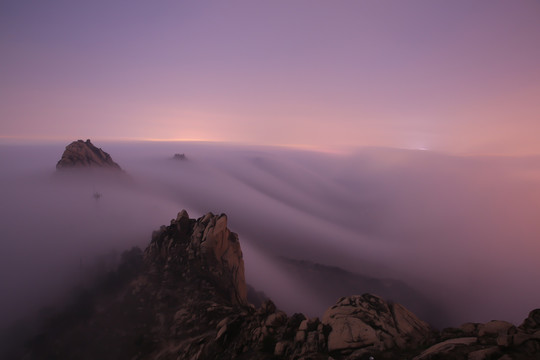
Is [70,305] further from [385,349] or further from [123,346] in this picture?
[385,349]

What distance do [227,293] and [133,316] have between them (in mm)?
14814

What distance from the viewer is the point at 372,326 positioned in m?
16.9

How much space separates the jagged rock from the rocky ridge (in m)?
0.08

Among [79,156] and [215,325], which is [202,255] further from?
[79,156]

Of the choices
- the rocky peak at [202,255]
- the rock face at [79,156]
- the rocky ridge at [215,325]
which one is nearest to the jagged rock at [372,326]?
the rocky ridge at [215,325]

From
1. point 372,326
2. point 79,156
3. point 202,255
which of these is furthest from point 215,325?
point 79,156

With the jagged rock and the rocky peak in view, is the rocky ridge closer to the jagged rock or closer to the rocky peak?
the jagged rock

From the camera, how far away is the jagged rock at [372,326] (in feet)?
51.1

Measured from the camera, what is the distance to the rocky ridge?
14.3m

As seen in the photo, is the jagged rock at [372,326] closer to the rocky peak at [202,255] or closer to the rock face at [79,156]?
the rocky peak at [202,255]

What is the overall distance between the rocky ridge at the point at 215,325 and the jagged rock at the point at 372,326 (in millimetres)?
83

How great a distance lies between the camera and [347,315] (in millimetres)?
18359

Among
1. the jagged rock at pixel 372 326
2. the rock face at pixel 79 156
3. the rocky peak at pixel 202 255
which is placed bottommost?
the rocky peak at pixel 202 255

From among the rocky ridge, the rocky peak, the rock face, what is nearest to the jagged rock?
the rocky ridge
